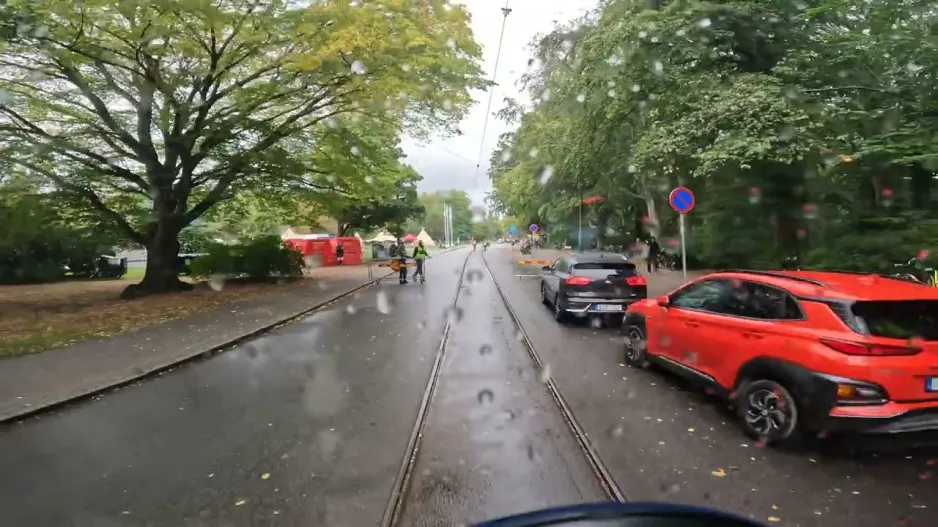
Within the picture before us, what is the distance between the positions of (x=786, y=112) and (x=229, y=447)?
35.7ft

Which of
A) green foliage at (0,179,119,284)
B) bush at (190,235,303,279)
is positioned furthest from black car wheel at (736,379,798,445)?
bush at (190,235,303,279)

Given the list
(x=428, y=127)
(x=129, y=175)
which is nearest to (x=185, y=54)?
(x=129, y=175)

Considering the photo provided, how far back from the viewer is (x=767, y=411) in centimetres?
520

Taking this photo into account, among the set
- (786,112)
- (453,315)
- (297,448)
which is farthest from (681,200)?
(297,448)

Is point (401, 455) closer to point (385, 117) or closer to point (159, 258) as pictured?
point (385, 117)

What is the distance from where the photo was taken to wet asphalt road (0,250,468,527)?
160 inches

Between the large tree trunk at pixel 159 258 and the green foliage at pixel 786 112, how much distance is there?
43.1ft

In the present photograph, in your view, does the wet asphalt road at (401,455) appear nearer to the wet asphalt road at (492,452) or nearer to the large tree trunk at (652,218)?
the wet asphalt road at (492,452)

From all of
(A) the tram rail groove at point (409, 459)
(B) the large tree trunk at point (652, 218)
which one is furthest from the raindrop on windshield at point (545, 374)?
(B) the large tree trunk at point (652, 218)

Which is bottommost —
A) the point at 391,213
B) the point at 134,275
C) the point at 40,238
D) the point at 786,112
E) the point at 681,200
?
the point at 134,275

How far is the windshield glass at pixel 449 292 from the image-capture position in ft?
14.9

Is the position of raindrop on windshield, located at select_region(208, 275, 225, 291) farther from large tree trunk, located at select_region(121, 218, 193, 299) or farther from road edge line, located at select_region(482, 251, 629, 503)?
road edge line, located at select_region(482, 251, 629, 503)

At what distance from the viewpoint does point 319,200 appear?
22.5 metres

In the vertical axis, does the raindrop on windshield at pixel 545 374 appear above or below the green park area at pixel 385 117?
below
